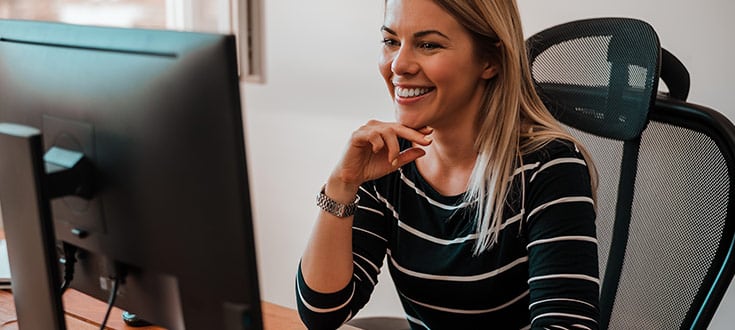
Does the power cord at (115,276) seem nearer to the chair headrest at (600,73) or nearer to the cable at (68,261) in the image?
the cable at (68,261)

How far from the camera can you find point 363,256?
1.48 m

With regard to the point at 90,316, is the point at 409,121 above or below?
above

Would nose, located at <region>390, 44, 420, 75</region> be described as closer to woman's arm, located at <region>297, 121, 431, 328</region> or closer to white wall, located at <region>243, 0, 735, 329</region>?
woman's arm, located at <region>297, 121, 431, 328</region>

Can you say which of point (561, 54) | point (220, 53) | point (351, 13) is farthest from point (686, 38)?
point (220, 53)

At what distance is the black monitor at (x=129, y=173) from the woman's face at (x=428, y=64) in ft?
1.95

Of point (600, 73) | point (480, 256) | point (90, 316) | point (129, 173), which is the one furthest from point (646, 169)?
point (90, 316)

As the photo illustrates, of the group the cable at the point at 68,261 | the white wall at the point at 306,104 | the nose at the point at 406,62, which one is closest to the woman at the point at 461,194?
the nose at the point at 406,62

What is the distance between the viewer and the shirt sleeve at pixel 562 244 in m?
1.24

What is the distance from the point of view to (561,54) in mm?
1314

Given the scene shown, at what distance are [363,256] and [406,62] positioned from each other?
1.15 feet

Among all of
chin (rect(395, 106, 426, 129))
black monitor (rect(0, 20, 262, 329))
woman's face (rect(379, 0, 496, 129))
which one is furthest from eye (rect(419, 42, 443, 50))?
black monitor (rect(0, 20, 262, 329))

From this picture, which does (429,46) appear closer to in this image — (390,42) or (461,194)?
(390,42)

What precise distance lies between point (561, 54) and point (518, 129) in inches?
5.8

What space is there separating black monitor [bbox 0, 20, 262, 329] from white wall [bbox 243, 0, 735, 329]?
4.29ft
